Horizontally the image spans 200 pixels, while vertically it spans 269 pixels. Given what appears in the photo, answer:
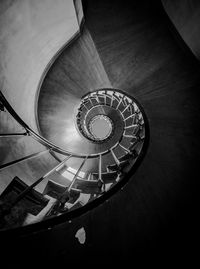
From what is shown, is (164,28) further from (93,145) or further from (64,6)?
(93,145)

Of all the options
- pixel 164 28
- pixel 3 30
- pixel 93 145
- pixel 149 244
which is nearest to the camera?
pixel 149 244

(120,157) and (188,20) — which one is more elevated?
(188,20)

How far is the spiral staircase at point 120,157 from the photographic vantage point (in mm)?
1952

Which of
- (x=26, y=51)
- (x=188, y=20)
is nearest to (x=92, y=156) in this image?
(x=26, y=51)

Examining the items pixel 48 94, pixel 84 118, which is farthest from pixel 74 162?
pixel 48 94

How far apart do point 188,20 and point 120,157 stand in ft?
9.51

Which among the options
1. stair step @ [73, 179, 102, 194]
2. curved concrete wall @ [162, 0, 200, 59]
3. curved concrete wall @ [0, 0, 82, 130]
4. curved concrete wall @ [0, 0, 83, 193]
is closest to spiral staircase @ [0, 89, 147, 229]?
stair step @ [73, 179, 102, 194]

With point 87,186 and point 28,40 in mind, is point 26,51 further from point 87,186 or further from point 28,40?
point 87,186

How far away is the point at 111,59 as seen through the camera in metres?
3.74

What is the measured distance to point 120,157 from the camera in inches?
Answer: 127

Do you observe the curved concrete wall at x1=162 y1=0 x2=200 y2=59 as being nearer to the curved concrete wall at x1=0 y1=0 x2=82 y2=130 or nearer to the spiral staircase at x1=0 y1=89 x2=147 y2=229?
the spiral staircase at x1=0 y1=89 x2=147 y2=229

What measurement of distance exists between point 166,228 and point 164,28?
12.0 ft

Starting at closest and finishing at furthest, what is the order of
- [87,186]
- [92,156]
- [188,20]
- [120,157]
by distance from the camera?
[87,186] → [188,20] → [120,157] → [92,156]

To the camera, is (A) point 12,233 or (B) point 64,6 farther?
(B) point 64,6
